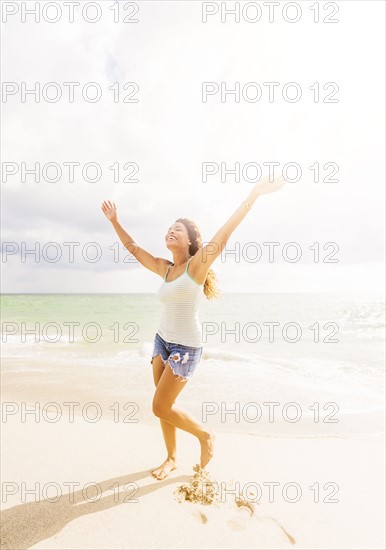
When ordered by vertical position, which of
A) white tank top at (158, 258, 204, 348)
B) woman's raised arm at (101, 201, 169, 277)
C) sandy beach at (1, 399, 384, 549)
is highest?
woman's raised arm at (101, 201, 169, 277)

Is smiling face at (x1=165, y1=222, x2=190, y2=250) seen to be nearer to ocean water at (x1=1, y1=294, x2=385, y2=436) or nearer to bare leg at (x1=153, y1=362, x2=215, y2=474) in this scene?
bare leg at (x1=153, y1=362, x2=215, y2=474)

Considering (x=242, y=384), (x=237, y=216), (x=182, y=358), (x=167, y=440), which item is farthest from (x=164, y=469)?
(x=242, y=384)

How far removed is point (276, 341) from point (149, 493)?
12817mm

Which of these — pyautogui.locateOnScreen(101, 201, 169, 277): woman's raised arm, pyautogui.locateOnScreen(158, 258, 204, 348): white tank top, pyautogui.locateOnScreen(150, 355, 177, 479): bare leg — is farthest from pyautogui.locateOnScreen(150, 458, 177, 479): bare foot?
pyautogui.locateOnScreen(101, 201, 169, 277): woman's raised arm

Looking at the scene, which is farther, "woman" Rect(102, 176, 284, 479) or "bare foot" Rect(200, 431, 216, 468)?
"bare foot" Rect(200, 431, 216, 468)

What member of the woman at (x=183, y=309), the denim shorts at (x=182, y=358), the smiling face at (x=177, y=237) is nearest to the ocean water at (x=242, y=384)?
the woman at (x=183, y=309)

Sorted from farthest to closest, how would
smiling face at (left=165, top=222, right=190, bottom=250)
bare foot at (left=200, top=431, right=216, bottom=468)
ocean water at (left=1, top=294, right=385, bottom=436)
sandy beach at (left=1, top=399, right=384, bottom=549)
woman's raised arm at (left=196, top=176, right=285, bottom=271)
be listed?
ocean water at (left=1, top=294, right=385, bottom=436)
bare foot at (left=200, top=431, right=216, bottom=468)
smiling face at (left=165, top=222, right=190, bottom=250)
woman's raised arm at (left=196, top=176, right=285, bottom=271)
sandy beach at (left=1, top=399, right=384, bottom=549)

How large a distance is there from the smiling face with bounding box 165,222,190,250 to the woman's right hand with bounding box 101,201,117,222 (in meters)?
0.76

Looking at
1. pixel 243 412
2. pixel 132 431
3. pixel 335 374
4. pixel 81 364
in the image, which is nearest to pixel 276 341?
pixel 335 374

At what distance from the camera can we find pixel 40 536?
9.22 feet

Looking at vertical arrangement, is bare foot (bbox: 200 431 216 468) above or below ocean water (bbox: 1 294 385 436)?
above

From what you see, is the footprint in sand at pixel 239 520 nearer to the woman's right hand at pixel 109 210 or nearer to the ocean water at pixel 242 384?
the ocean water at pixel 242 384

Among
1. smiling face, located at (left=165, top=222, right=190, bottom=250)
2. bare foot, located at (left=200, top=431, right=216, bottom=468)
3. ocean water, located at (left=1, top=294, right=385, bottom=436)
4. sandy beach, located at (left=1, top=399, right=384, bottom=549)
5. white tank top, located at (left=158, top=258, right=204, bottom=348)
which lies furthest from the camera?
ocean water, located at (left=1, top=294, right=385, bottom=436)

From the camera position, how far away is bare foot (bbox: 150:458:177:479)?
12.2ft
